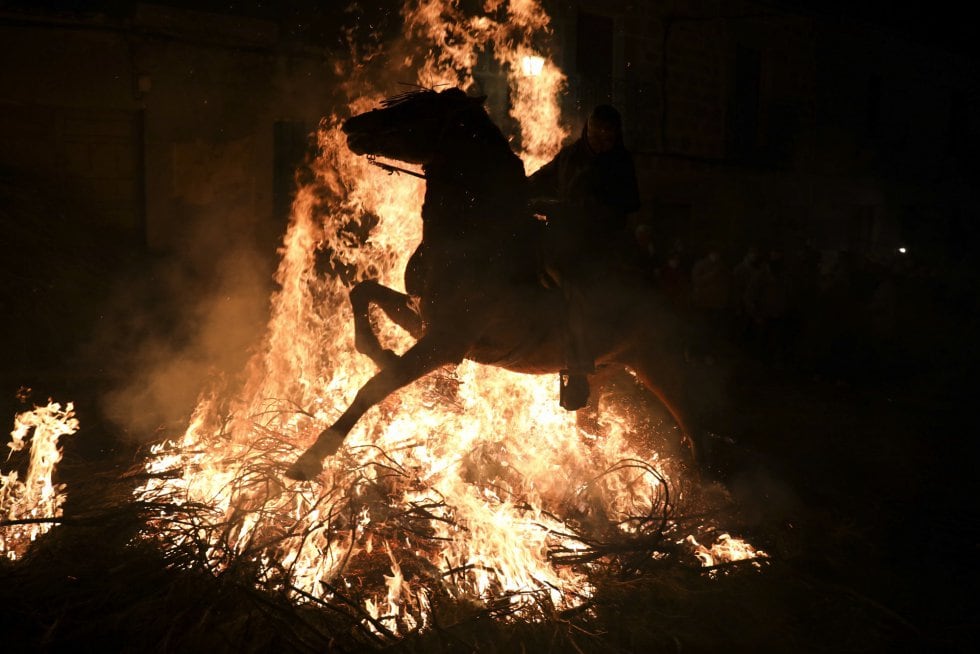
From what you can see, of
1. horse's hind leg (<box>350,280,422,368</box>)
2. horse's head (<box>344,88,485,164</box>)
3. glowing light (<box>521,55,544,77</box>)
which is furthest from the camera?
glowing light (<box>521,55,544,77</box>)

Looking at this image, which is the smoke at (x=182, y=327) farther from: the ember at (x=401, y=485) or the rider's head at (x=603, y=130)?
the rider's head at (x=603, y=130)

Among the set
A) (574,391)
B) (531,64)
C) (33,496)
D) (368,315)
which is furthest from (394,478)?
(531,64)

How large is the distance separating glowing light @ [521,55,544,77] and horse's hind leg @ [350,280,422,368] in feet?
36.0

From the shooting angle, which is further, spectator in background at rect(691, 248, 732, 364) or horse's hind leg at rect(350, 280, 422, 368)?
spectator in background at rect(691, 248, 732, 364)

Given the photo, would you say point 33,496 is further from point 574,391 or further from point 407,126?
point 574,391

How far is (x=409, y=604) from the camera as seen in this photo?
4031 mm

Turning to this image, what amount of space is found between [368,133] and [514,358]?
1773mm

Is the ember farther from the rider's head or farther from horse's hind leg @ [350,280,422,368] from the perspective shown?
the rider's head

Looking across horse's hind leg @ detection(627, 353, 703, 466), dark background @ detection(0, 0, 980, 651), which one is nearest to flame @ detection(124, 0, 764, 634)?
horse's hind leg @ detection(627, 353, 703, 466)

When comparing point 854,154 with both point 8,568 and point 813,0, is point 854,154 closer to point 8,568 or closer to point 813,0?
point 813,0

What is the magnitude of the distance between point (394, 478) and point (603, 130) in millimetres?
2823

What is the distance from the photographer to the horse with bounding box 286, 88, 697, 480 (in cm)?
452

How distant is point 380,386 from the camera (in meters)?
4.46

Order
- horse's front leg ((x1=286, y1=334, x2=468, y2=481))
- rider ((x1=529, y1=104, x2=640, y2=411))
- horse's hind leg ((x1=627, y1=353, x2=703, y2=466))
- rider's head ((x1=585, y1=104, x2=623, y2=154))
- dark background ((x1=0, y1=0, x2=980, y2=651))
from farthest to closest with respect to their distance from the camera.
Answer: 1. dark background ((x1=0, y1=0, x2=980, y2=651))
2. horse's hind leg ((x1=627, y1=353, x2=703, y2=466))
3. rider's head ((x1=585, y1=104, x2=623, y2=154))
4. rider ((x1=529, y1=104, x2=640, y2=411))
5. horse's front leg ((x1=286, y1=334, x2=468, y2=481))
